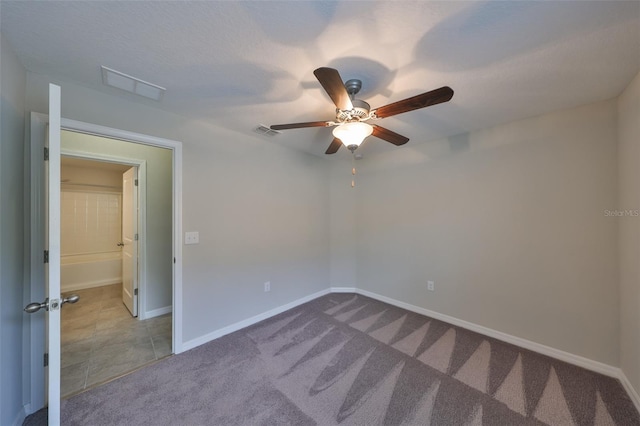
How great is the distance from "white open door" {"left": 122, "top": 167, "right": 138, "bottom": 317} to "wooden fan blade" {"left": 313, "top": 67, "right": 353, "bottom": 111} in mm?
3092

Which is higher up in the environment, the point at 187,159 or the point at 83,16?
the point at 83,16

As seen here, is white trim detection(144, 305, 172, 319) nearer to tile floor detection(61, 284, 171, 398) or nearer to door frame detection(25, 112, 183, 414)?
tile floor detection(61, 284, 171, 398)

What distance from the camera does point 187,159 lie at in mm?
2330

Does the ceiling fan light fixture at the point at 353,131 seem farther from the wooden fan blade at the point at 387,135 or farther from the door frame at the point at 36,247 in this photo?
the door frame at the point at 36,247

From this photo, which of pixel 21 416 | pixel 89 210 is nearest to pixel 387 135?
pixel 21 416

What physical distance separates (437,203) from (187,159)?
293cm

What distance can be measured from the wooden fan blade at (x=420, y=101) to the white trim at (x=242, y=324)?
8.66ft

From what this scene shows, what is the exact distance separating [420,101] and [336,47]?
22.7 inches

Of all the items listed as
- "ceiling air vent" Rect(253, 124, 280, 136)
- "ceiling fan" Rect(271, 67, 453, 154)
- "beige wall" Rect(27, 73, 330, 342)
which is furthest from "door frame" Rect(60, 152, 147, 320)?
"ceiling fan" Rect(271, 67, 453, 154)

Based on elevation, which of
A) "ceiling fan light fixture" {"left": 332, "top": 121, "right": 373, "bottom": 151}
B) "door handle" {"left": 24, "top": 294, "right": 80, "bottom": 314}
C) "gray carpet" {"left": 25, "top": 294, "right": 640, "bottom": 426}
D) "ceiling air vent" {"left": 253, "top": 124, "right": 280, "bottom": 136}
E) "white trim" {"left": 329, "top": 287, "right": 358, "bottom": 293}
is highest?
"ceiling air vent" {"left": 253, "top": 124, "right": 280, "bottom": 136}

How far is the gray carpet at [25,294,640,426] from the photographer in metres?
1.55

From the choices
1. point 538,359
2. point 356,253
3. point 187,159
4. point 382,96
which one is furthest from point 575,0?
point 356,253

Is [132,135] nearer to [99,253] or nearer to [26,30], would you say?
[26,30]

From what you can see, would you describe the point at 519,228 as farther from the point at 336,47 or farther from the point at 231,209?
the point at 231,209
